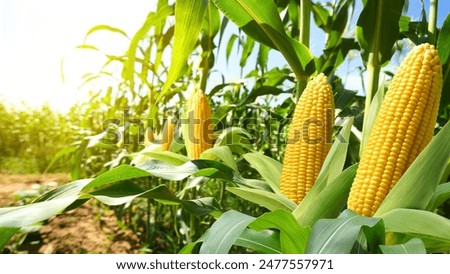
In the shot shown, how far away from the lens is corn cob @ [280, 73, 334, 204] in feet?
2.58

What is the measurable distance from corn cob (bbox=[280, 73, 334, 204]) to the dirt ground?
133 cm

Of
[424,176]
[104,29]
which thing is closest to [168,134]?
[104,29]

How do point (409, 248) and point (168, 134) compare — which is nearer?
point (409, 248)

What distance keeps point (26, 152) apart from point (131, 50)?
127 centimetres

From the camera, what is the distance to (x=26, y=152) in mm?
2076

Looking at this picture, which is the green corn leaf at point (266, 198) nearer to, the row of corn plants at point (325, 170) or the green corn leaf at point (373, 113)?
the row of corn plants at point (325, 170)

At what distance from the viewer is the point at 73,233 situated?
6.68ft

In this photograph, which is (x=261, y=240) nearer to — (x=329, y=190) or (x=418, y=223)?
(x=329, y=190)

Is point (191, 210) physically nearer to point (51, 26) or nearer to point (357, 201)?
point (357, 201)

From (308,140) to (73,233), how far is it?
5.11ft

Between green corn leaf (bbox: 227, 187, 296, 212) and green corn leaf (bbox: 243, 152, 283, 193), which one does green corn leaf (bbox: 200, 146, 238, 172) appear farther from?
green corn leaf (bbox: 227, 187, 296, 212)

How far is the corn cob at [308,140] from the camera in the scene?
786 mm

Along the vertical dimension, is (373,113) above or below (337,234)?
above
